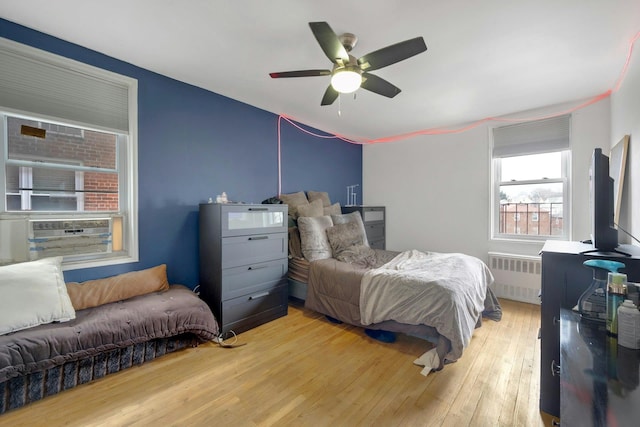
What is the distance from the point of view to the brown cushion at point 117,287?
200 centimetres

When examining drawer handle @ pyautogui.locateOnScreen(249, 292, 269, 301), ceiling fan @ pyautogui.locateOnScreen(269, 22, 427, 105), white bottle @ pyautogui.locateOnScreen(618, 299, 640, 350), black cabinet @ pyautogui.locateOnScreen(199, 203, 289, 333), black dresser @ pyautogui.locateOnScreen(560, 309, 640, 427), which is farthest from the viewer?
drawer handle @ pyautogui.locateOnScreen(249, 292, 269, 301)

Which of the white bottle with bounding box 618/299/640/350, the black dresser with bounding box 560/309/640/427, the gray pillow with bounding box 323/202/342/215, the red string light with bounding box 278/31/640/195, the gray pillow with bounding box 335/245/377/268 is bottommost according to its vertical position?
the gray pillow with bounding box 335/245/377/268

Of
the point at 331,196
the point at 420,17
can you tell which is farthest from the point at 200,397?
the point at 331,196

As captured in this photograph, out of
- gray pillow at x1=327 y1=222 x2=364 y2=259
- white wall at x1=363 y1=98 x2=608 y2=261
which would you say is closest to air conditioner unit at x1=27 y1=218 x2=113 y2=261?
gray pillow at x1=327 y1=222 x2=364 y2=259

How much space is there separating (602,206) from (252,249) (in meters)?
2.54

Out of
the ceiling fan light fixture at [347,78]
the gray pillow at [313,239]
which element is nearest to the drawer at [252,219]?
the gray pillow at [313,239]

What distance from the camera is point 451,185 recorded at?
12.9 feet

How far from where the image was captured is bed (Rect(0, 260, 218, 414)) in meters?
1.54

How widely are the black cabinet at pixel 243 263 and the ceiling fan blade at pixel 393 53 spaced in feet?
5.27

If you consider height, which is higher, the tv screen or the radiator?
the tv screen

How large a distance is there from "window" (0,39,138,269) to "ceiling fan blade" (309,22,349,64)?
5.98 feet

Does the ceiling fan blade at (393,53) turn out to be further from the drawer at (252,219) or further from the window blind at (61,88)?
the window blind at (61,88)

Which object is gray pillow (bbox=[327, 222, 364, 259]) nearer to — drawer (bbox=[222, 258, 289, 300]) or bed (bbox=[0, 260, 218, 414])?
drawer (bbox=[222, 258, 289, 300])

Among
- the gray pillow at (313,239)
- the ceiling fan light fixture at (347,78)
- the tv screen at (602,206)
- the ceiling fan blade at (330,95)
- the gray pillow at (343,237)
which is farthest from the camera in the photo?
the gray pillow at (343,237)
